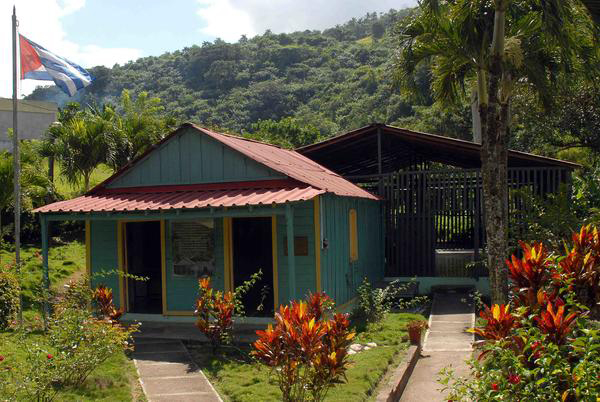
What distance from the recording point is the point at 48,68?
12.2m

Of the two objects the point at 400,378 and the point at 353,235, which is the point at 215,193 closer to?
the point at 353,235

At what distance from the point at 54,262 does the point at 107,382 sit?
33.2ft

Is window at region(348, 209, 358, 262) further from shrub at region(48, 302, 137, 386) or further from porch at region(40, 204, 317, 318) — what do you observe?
shrub at region(48, 302, 137, 386)

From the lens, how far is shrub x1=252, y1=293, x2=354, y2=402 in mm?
6367

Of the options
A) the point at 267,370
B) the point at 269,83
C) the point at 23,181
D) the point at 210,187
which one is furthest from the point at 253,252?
the point at 269,83

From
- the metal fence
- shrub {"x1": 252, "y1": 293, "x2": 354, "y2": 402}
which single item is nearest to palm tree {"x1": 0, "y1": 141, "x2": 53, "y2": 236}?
the metal fence

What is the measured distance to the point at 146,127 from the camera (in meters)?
20.0

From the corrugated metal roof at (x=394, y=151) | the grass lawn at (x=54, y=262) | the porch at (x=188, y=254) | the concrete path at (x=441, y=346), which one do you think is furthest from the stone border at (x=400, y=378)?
the grass lawn at (x=54, y=262)

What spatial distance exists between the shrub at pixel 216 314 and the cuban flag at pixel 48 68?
203 inches

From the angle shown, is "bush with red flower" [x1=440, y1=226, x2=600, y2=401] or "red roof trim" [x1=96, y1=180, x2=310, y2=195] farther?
"red roof trim" [x1=96, y1=180, x2=310, y2=195]

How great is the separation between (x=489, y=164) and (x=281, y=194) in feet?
10.7

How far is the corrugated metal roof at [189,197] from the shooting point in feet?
33.8

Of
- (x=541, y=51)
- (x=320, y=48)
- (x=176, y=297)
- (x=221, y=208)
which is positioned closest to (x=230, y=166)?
(x=221, y=208)

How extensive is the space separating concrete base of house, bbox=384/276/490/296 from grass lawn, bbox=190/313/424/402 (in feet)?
15.0
